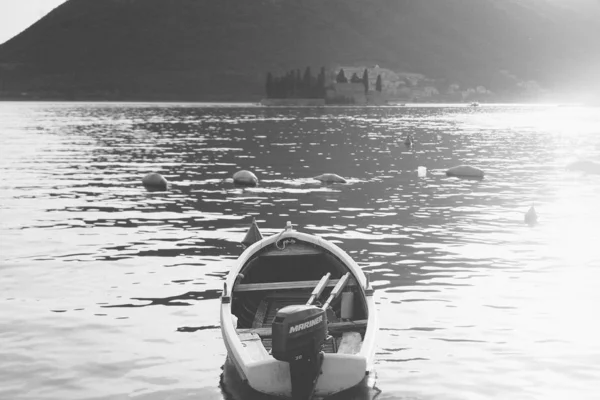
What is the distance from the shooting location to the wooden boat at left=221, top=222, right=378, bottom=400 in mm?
12953

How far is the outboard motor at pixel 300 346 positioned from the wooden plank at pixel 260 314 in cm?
447

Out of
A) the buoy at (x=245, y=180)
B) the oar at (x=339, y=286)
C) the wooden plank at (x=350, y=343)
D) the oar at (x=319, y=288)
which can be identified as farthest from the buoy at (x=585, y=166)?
the wooden plank at (x=350, y=343)

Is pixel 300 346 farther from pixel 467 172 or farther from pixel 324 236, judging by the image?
pixel 467 172

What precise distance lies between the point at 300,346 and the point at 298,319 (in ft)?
1.51

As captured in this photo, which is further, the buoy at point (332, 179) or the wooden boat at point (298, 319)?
the buoy at point (332, 179)

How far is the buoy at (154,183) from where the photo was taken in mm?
48062

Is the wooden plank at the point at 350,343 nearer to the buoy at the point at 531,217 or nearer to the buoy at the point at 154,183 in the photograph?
the buoy at the point at 531,217

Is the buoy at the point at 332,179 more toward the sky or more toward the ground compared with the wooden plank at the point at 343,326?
more toward the ground

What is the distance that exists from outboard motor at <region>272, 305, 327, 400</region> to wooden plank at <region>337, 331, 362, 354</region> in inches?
71.3

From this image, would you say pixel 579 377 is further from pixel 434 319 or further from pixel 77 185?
pixel 77 185

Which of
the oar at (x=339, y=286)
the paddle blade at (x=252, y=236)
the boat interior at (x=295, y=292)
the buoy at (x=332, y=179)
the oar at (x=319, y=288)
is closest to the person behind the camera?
the boat interior at (x=295, y=292)

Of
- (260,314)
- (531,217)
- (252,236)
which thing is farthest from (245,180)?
(260,314)

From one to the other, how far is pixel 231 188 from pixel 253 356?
34.0 meters

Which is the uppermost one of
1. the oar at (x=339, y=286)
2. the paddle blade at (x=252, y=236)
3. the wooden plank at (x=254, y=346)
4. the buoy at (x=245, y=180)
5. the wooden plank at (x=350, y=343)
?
the oar at (x=339, y=286)
